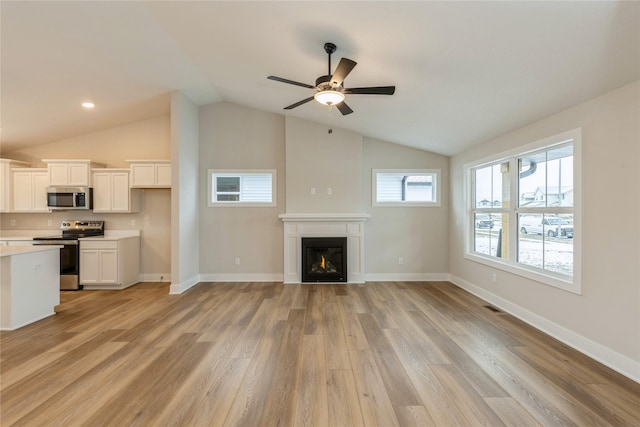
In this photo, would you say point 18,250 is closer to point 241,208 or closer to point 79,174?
point 79,174

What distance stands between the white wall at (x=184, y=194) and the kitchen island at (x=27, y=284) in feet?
4.69

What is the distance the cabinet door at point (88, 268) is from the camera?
4.66 meters

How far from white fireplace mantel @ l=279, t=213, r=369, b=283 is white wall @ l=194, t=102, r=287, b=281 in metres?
0.25

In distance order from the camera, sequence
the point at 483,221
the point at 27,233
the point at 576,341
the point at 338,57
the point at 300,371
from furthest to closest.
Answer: the point at 27,233 → the point at 483,221 → the point at 338,57 → the point at 576,341 → the point at 300,371

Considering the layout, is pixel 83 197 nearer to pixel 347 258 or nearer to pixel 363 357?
pixel 347 258

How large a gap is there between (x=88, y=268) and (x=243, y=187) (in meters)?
2.94

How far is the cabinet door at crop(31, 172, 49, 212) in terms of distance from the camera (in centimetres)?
505

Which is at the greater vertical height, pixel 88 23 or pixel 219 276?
pixel 88 23

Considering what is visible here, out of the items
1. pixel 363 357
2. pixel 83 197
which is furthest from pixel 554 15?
pixel 83 197

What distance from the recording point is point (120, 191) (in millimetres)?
5039

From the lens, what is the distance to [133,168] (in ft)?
16.3

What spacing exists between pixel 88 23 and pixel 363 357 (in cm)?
443

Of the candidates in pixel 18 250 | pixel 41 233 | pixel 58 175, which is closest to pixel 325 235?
pixel 18 250

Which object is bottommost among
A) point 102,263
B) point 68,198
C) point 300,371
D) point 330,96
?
point 300,371
